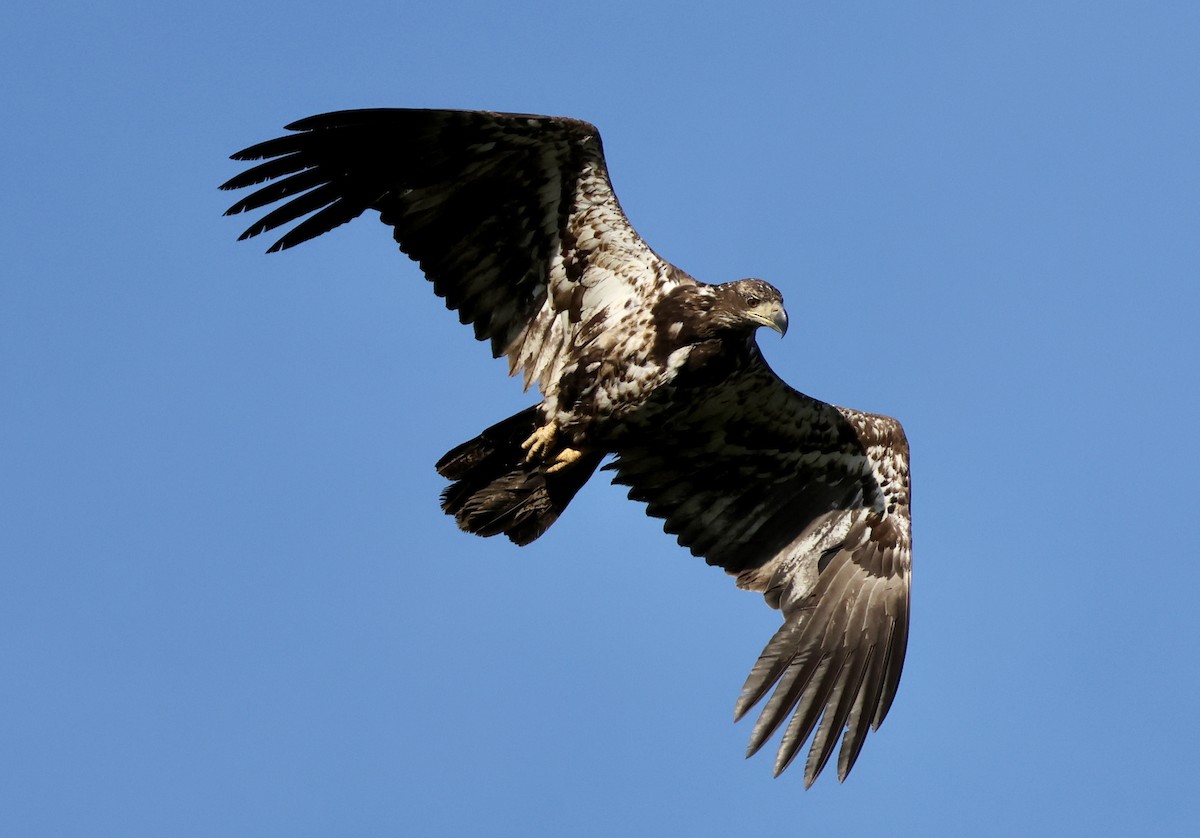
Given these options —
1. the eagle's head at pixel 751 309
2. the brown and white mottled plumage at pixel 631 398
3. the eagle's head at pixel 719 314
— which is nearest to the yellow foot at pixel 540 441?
the brown and white mottled plumage at pixel 631 398

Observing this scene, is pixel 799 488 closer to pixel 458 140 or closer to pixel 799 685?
pixel 799 685

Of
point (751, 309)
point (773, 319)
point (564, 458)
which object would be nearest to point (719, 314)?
point (751, 309)

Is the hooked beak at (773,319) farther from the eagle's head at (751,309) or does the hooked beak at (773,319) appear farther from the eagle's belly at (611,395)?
the eagle's belly at (611,395)

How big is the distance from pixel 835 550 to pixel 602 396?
2461 millimetres

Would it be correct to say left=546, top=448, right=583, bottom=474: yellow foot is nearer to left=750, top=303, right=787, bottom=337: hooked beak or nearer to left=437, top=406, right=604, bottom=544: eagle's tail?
left=437, top=406, right=604, bottom=544: eagle's tail

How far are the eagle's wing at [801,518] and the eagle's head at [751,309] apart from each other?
2.04ft

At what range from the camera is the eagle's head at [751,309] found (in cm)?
1210

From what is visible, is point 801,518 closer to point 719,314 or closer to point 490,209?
point 719,314

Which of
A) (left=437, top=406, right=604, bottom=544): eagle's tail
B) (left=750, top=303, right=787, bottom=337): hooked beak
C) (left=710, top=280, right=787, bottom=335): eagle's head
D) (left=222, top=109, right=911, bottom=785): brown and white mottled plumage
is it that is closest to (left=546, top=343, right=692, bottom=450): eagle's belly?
(left=222, top=109, right=911, bottom=785): brown and white mottled plumage

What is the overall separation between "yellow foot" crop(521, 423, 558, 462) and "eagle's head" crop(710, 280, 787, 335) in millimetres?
1502

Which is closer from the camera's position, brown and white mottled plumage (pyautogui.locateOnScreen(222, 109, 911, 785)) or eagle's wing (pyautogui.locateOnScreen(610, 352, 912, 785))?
brown and white mottled plumage (pyautogui.locateOnScreen(222, 109, 911, 785))

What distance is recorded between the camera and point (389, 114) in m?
12.2

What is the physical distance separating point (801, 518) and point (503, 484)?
8.16 ft

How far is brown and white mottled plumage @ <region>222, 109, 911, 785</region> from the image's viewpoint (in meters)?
12.2
